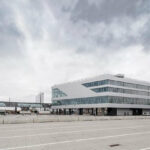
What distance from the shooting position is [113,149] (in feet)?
35.5

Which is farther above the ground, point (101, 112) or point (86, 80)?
point (86, 80)

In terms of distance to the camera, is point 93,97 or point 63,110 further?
point 63,110

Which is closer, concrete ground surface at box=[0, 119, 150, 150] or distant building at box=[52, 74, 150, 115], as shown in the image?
concrete ground surface at box=[0, 119, 150, 150]

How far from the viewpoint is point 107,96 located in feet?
246

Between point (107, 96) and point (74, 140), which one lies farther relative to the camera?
point (107, 96)

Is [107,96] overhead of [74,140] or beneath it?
overhead

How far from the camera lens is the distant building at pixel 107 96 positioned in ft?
251

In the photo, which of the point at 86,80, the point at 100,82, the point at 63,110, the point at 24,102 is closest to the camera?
the point at 100,82

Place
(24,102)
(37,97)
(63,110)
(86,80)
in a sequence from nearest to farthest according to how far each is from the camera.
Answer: (86,80)
(63,110)
(24,102)
(37,97)

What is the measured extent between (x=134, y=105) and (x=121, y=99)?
25.8 feet

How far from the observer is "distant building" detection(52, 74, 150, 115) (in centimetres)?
7644

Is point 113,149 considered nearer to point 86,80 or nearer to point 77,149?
point 77,149

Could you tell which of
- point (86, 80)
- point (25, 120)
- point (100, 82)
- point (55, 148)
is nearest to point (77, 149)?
point (55, 148)

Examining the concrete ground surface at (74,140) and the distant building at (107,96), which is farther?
the distant building at (107,96)
